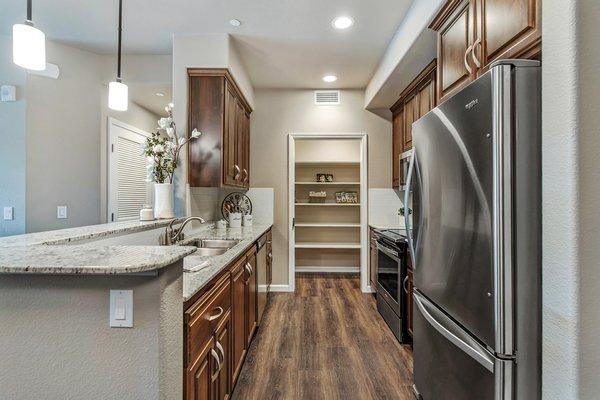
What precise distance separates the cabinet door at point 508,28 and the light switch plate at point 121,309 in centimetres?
172

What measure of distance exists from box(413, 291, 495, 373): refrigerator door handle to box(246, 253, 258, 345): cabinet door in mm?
1248

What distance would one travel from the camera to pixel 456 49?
169 cm

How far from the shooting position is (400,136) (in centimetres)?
351

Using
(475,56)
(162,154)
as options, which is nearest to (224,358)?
(162,154)

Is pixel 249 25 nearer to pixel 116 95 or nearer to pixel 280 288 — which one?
pixel 116 95

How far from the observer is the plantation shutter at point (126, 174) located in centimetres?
324

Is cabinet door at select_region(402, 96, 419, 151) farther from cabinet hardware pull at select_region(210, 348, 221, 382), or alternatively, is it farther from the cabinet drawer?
cabinet hardware pull at select_region(210, 348, 221, 382)

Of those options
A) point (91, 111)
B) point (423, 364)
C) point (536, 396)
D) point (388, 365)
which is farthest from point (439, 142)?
point (91, 111)

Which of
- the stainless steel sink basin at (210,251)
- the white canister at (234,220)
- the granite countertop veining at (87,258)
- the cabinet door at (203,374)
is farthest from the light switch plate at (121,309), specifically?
the white canister at (234,220)

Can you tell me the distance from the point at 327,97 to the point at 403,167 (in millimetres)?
1435

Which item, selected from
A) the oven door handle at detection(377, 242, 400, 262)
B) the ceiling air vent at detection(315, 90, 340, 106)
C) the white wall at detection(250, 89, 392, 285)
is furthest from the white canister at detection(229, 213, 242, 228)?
the ceiling air vent at detection(315, 90, 340, 106)

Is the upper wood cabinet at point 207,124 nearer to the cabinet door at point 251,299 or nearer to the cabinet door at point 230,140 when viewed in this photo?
the cabinet door at point 230,140

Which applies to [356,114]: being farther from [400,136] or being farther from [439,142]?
[439,142]

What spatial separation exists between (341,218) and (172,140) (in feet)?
10.8
